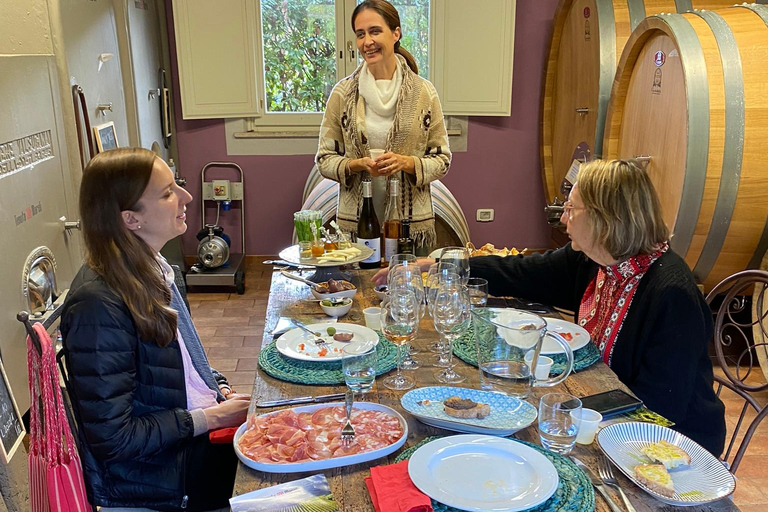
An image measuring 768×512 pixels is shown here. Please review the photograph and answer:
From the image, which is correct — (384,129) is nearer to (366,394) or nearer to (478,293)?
(478,293)

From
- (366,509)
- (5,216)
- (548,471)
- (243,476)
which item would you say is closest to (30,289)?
(5,216)

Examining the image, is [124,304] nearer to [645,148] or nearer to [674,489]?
[674,489]

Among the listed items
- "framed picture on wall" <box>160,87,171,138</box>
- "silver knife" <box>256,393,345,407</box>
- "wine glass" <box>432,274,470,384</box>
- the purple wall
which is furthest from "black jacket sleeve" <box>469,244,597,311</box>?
"framed picture on wall" <box>160,87,171,138</box>

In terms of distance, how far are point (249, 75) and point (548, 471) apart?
12.4 feet

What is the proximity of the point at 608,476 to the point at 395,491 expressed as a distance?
0.37m

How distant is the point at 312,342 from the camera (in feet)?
5.39

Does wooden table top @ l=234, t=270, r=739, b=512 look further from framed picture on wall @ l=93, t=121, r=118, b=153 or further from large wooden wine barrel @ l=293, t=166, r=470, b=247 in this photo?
framed picture on wall @ l=93, t=121, r=118, b=153

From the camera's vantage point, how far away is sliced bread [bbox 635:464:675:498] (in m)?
1.07

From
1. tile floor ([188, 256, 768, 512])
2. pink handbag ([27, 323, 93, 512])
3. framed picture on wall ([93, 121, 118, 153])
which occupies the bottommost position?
tile floor ([188, 256, 768, 512])

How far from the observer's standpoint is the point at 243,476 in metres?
1.13

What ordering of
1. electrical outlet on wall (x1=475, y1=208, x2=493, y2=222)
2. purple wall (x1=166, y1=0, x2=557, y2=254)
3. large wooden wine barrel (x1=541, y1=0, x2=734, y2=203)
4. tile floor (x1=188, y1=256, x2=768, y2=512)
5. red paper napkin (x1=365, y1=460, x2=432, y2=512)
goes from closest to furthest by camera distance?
1. red paper napkin (x1=365, y1=460, x2=432, y2=512)
2. tile floor (x1=188, y1=256, x2=768, y2=512)
3. large wooden wine barrel (x1=541, y1=0, x2=734, y2=203)
4. purple wall (x1=166, y1=0, x2=557, y2=254)
5. electrical outlet on wall (x1=475, y1=208, x2=493, y2=222)

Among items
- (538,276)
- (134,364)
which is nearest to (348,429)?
(134,364)

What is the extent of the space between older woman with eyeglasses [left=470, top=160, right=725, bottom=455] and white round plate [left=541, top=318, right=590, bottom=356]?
0.07 m

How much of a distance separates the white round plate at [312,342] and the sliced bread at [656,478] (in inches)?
27.1
